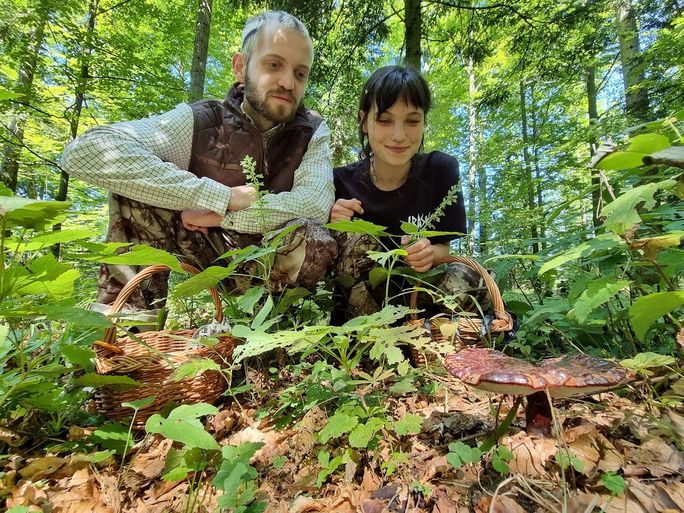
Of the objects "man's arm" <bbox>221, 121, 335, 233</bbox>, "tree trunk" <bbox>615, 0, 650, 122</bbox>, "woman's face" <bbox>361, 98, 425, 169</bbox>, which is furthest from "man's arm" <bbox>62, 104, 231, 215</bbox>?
"tree trunk" <bbox>615, 0, 650, 122</bbox>

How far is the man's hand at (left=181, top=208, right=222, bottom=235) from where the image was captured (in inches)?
82.9

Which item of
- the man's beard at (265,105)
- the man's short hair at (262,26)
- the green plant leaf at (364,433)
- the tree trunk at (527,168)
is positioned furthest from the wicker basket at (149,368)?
the tree trunk at (527,168)

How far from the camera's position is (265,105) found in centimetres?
246

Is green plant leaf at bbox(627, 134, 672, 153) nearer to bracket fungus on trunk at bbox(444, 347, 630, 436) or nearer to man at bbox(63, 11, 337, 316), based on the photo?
bracket fungus on trunk at bbox(444, 347, 630, 436)

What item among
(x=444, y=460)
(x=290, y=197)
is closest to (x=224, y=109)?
(x=290, y=197)

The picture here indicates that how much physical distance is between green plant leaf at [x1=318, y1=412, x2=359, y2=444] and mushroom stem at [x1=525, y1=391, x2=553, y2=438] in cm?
50

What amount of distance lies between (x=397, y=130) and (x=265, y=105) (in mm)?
970

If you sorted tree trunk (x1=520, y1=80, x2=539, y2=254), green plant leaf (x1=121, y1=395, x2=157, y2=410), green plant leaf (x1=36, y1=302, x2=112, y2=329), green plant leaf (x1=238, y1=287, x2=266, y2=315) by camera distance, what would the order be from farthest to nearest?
tree trunk (x1=520, y1=80, x2=539, y2=254), green plant leaf (x1=238, y1=287, x2=266, y2=315), green plant leaf (x1=121, y1=395, x2=157, y2=410), green plant leaf (x1=36, y1=302, x2=112, y2=329)

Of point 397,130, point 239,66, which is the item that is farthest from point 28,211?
point 239,66

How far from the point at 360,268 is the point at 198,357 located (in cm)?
110

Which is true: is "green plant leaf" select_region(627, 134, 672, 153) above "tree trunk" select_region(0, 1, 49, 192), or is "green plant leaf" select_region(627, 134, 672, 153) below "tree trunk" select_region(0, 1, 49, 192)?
below

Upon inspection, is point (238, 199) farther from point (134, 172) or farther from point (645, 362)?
point (645, 362)

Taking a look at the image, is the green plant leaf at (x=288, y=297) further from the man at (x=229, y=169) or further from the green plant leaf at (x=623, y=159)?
the green plant leaf at (x=623, y=159)

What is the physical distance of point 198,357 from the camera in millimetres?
1382
